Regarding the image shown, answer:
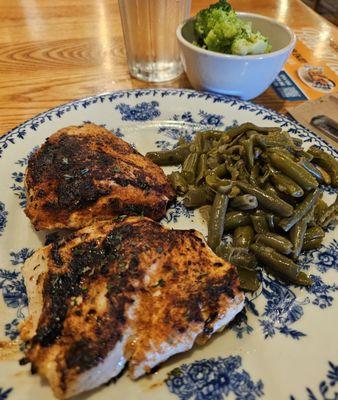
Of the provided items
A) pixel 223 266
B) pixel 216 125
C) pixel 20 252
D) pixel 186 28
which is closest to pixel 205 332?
pixel 223 266

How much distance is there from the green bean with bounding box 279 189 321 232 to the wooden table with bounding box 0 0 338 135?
131 centimetres

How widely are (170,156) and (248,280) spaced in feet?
3.64

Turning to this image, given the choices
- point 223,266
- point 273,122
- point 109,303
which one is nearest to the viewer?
point 109,303

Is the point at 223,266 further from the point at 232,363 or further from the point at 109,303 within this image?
the point at 109,303

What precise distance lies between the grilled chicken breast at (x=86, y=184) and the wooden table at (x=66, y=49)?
105 cm

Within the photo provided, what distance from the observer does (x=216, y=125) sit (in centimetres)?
296

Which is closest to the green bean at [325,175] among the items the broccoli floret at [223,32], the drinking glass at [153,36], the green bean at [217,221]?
the green bean at [217,221]

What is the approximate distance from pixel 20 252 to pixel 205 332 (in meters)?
1.16

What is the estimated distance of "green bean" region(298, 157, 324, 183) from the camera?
2271mm

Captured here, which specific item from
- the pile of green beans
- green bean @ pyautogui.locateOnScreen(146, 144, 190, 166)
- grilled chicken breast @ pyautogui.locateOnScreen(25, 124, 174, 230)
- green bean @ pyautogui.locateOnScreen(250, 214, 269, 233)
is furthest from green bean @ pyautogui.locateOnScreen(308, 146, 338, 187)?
grilled chicken breast @ pyautogui.locateOnScreen(25, 124, 174, 230)

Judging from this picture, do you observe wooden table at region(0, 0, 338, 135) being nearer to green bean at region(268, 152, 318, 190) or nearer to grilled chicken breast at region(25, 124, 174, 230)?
grilled chicken breast at region(25, 124, 174, 230)

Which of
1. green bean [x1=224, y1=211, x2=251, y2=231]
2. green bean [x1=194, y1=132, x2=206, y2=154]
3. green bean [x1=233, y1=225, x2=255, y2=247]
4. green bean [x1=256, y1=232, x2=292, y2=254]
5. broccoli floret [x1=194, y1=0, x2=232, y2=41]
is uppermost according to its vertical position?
broccoli floret [x1=194, y1=0, x2=232, y2=41]

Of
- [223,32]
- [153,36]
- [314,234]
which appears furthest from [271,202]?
[153,36]

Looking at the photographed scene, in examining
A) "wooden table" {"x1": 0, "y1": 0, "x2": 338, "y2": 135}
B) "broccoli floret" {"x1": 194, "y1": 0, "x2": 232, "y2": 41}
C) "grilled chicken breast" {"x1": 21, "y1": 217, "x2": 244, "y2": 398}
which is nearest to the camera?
"grilled chicken breast" {"x1": 21, "y1": 217, "x2": 244, "y2": 398}
